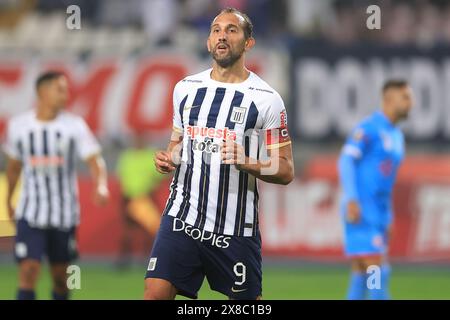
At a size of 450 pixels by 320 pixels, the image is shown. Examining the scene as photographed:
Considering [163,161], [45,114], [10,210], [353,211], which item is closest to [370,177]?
[353,211]

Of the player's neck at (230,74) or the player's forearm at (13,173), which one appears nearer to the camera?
the player's neck at (230,74)

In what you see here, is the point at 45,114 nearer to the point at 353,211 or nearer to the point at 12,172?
the point at 12,172

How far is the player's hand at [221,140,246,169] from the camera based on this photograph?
584 cm

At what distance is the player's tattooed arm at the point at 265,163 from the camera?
5.85 m

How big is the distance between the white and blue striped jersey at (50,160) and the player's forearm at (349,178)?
7.70 feet

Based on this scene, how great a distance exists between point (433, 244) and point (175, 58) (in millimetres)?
4580

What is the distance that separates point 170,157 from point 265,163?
543 millimetres

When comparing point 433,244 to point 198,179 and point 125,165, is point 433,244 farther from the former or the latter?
point 198,179

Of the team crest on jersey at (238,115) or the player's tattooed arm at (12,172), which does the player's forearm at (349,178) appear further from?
the team crest on jersey at (238,115)

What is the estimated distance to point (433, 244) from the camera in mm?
15039

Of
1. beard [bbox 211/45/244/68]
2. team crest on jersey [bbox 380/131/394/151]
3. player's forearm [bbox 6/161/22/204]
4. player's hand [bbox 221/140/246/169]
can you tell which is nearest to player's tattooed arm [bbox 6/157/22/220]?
player's forearm [bbox 6/161/22/204]

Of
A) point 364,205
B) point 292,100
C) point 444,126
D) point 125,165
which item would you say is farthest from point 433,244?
point 364,205

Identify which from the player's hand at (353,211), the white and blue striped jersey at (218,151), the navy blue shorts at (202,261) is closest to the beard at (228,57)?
the white and blue striped jersey at (218,151)

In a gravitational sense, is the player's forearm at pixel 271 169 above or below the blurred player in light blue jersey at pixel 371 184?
above
